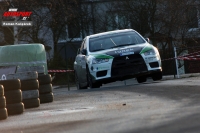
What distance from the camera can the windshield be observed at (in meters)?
18.7

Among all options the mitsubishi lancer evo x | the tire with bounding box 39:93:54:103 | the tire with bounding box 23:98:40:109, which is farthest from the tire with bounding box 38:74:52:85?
the mitsubishi lancer evo x

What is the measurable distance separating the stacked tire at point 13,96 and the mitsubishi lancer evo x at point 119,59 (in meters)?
5.93

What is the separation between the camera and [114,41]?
1884 centimetres

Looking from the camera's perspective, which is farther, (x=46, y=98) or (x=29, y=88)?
(x=46, y=98)

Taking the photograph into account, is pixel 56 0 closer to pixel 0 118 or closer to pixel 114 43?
pixel 114 43

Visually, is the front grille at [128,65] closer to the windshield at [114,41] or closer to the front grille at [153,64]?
the front grille at [153,64]

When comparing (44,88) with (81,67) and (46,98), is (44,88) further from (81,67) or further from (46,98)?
(81,67)

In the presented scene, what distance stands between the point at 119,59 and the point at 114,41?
1306 millimetres

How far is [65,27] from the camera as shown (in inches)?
1476

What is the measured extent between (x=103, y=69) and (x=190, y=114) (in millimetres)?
8900

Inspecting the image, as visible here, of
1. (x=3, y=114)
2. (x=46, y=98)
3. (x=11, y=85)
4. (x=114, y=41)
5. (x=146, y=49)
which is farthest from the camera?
(x=114, y=41)

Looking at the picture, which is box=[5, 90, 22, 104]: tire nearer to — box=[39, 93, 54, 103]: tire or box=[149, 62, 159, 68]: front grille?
box=[39, 93, 54, 103]: tire

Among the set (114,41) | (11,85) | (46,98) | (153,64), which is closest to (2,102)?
(11,85)

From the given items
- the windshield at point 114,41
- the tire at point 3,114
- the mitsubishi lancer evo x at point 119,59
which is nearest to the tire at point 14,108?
the tire at point 3,114
